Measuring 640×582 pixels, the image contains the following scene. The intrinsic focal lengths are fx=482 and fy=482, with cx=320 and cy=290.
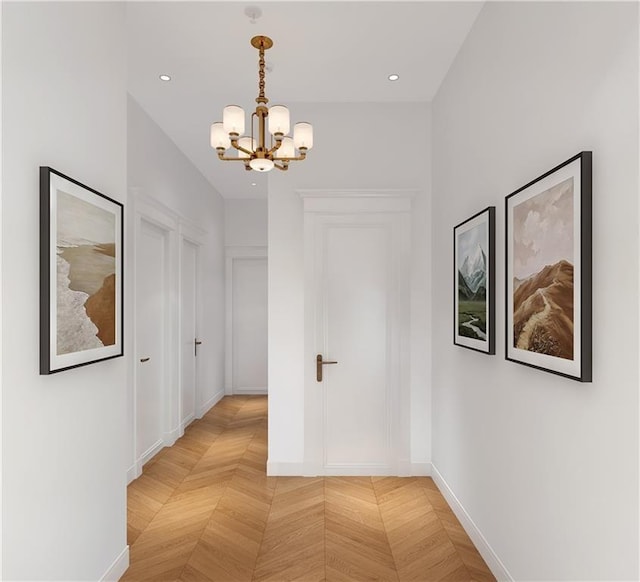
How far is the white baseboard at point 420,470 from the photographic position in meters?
3.83

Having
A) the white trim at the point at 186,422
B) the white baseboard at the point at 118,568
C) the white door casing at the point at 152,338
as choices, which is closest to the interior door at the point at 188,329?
the white trim at the point at 186,422

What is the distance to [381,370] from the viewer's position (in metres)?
3.85

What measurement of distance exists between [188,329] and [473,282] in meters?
3.59

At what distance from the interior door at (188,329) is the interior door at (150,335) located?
1.36 feet

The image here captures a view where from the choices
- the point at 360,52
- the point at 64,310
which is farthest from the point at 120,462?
the point at 360,52

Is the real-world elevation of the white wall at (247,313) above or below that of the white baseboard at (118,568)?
above

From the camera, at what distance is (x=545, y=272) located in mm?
1834

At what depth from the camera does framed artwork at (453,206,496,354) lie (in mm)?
2461

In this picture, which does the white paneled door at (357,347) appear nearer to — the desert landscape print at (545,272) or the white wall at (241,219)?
the desert landscape print at (545,272)

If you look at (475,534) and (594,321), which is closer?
(594,321)

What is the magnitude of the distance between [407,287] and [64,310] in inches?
103

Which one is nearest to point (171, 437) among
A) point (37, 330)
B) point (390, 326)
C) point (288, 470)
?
point (288, 470)

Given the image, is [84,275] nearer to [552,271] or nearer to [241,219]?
[552,271]

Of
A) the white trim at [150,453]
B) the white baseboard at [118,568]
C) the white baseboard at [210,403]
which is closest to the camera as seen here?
the white baseboard at [118,568]
